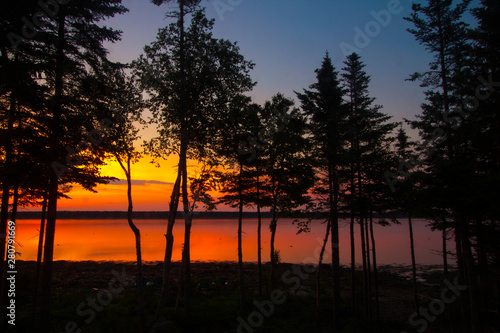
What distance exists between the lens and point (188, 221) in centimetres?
1778

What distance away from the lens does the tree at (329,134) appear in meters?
18.7

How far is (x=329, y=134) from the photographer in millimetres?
18656

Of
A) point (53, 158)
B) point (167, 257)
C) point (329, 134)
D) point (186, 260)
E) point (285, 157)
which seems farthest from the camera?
point (285, 157)

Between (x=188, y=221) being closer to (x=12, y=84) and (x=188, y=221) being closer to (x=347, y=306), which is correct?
(x=12, y=84)

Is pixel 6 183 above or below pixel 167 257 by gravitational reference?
above

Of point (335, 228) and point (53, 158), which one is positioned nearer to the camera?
point (53, 158)

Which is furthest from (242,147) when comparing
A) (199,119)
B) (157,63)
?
(157,63)

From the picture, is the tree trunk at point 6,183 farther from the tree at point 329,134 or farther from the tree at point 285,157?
the tree at point 329,134

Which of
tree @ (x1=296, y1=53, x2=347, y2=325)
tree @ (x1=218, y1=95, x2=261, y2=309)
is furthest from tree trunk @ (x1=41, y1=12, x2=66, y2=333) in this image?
tree @ (x1=296, y1=53, x2=347, y2=325)

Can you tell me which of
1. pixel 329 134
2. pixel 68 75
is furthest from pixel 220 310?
pixel 68 75

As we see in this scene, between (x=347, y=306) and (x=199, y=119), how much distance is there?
1855 centimetres

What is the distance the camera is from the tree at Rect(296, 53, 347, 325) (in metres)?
18.7

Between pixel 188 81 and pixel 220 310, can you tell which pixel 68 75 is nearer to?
pixel 188 81

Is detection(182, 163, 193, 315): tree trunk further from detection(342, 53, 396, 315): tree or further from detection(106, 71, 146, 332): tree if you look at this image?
detection(342, 53, 396, 315): tree
